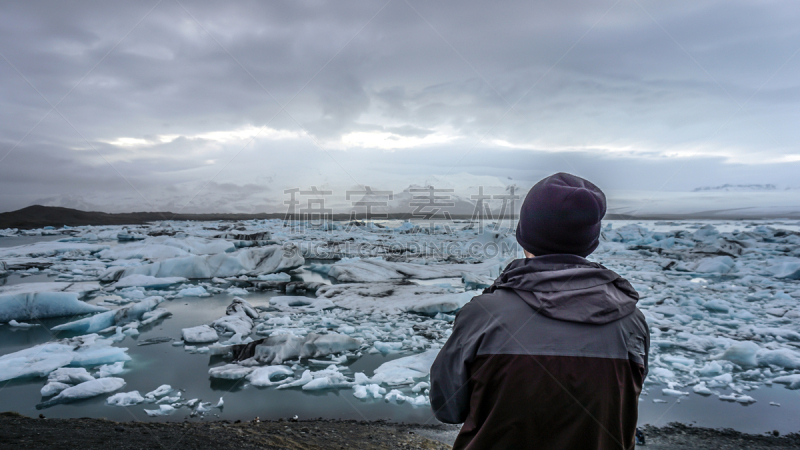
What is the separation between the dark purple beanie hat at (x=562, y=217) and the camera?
1.08 meters

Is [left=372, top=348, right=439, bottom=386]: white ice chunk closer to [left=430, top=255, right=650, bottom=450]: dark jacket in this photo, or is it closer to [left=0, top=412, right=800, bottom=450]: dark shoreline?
[left=0, top=412, right=800, bottom=450]: dark shoreline

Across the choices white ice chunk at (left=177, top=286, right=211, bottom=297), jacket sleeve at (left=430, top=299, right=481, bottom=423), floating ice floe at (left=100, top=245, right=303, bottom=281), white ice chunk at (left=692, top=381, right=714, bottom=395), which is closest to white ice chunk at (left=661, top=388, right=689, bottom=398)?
white ice chunk at (left=692, top=381, right=714, bottom=395)

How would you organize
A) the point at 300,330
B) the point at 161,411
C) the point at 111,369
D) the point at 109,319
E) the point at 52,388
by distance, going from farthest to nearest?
the point at 109,319
the point at 300,330
the point at 111,369
the point at 52,388
the point at 161,411

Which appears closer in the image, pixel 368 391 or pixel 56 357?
pixel 368 391

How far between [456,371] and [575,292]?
14.9 inches

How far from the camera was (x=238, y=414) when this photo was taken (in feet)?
10.5

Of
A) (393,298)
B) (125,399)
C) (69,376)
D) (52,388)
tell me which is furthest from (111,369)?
(393,298)

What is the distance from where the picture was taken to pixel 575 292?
0.95 m

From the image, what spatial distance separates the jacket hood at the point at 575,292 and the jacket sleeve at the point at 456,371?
0.16 m

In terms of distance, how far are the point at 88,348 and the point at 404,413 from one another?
3898mm

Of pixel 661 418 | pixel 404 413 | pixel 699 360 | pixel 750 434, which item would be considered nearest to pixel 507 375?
pixel 404 413

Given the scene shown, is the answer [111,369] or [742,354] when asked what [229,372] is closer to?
[111,369]

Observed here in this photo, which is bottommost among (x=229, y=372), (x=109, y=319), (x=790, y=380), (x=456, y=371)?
(x=790, y=380)

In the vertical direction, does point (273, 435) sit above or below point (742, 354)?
above
